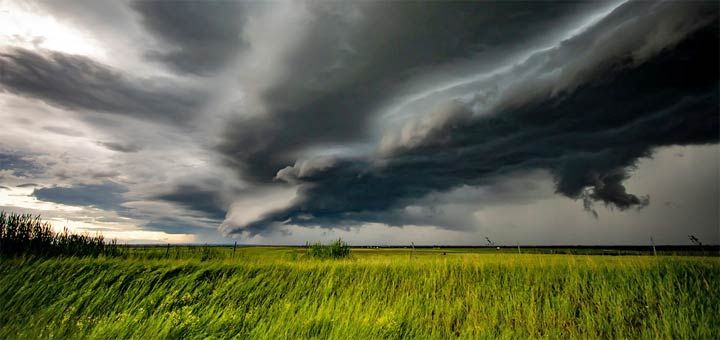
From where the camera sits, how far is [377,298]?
1172cm

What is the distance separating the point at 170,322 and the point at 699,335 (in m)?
11.4

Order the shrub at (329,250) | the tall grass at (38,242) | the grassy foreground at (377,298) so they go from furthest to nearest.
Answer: the shrub at (329,250), the tall grass at (38,242), the grassy foreground at (377,298)

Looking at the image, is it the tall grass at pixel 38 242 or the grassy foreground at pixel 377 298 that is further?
the tall grass at pixel 38 242

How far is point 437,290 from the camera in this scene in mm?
12281

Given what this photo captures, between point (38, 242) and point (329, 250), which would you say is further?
point (329, 250)

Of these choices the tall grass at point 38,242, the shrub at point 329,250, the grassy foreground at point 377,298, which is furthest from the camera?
the shrub at point 329,250

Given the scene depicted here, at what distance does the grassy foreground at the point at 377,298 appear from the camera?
24.4ft

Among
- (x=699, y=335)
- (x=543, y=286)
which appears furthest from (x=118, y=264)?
(x=699, y=335)

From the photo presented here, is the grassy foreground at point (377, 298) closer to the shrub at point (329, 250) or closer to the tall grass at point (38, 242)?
the tall grass at point (38, 242)

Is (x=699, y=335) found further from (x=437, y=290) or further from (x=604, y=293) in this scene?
(x=437, y=290)

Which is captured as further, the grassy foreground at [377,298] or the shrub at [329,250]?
the shrub at [329,250]

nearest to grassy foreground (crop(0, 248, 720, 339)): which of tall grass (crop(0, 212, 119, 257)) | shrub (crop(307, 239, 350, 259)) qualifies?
tall grass (crop(0, 212, 119, 257))

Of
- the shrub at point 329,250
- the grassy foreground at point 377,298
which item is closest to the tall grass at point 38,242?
the grassy foreground at point 377,298

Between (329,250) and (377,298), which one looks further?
(329,250)
